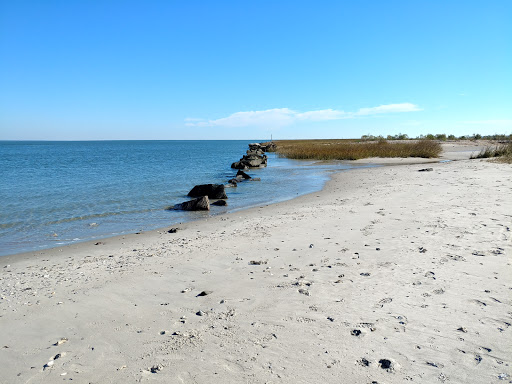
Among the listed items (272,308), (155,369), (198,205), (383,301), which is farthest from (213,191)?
(155,369)

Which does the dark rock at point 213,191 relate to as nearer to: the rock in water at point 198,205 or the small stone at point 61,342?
the rock in water at point 198,205

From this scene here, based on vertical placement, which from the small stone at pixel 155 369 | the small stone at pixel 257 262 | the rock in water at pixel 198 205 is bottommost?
the rock in water at pixel 198 205

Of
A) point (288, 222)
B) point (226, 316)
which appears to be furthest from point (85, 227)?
point (226, 316)

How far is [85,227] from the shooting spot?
12.2m

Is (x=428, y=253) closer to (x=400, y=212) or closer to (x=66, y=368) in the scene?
(x=400, y=212)

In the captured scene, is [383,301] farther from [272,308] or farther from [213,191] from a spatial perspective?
[213,191]

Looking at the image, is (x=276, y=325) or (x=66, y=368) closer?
(x=66, y=368)

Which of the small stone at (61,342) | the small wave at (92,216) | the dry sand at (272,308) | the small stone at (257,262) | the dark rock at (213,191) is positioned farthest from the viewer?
the dark rock at (213,191)

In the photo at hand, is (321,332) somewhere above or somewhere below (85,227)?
above

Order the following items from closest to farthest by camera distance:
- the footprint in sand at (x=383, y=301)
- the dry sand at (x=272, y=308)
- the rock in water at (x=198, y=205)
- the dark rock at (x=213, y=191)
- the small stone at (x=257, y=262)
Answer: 1. the dry sand at (x=272, y=308)
2. the footprint in sand at (x=383, y=301)
3. the small stone at (x=257, y=262)
4. the rock in water at (x=198, y=205)
5. the dark rock at (x=213, y=191)

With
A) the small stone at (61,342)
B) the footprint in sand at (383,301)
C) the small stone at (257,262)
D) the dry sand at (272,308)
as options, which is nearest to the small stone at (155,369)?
the dry sand at (272,308)

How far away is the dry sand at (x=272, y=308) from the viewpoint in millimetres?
3658

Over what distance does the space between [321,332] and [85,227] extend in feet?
34.3

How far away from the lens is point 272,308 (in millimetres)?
4980
